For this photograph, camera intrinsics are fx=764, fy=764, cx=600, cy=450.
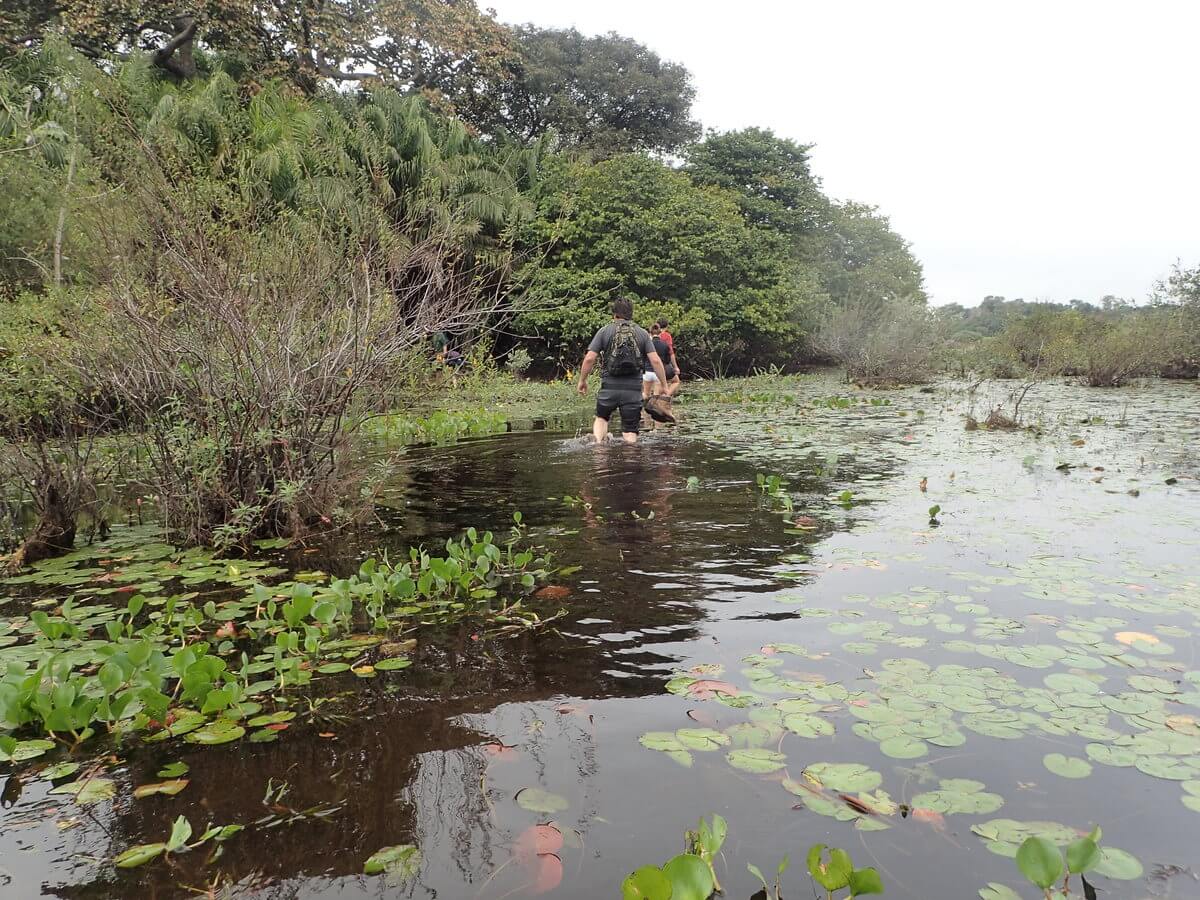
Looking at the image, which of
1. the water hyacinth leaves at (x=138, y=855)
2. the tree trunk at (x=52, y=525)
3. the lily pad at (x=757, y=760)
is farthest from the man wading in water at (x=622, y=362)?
the water hyacinth leaves at (x=138, y=855)

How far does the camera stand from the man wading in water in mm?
9664

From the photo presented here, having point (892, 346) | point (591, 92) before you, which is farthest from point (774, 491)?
point (591, 92)

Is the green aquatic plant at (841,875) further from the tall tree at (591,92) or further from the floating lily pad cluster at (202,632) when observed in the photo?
the tall tree at (591,92)

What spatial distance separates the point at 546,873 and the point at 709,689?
1.32 metres

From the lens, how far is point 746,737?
297cm

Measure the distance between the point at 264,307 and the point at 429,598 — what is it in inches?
111

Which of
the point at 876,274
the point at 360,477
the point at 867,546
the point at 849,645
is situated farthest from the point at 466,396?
the point at 876,274

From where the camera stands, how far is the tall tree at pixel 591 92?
109 ft

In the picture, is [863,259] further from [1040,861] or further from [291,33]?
[1040,861]

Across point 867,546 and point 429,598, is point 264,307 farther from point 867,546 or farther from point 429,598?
point 867,546

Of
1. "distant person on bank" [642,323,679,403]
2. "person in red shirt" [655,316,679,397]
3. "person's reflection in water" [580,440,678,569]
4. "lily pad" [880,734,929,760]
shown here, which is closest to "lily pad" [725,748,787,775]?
"lily pad" [880,734,929,760]

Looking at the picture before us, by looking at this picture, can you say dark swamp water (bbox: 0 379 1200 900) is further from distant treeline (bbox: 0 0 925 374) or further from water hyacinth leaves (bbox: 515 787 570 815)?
distant treeline (bbox: 0 0 925 374)

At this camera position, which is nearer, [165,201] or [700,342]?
[165,201]

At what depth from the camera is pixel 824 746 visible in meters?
2.89
